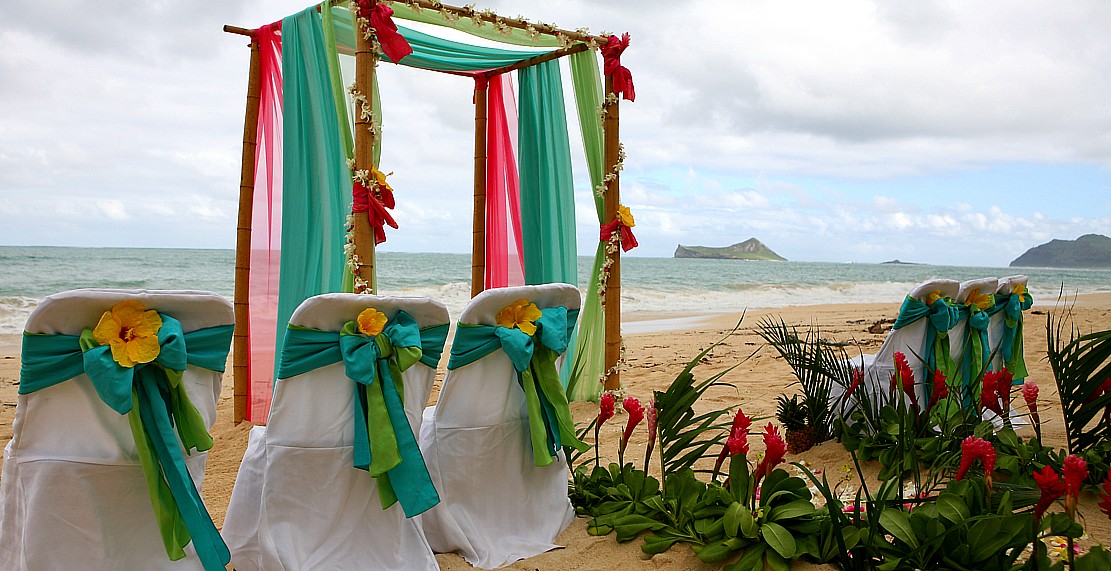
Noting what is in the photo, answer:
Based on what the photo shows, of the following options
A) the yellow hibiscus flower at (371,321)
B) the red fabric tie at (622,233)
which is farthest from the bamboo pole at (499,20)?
the yellow hibiscus flower at (371,321)

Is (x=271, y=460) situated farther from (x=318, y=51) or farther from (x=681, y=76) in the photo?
(x=681, y=76)

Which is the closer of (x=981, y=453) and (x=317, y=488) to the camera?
(x=981, y=453)

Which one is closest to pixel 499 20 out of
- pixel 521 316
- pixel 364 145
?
pixel 364 145

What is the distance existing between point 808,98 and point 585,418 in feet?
36.8

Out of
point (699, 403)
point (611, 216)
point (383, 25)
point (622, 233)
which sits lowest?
point (699, 403)

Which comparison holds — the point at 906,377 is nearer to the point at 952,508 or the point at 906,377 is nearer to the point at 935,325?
the point at 952,508

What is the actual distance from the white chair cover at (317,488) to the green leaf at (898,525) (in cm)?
121

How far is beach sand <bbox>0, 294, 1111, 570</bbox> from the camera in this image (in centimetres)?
225

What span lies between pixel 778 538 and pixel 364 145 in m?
2.63

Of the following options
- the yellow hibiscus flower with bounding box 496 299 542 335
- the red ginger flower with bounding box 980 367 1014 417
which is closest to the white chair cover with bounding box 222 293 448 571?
the yellow hibiscus flower with bounding box 496 299 542 335

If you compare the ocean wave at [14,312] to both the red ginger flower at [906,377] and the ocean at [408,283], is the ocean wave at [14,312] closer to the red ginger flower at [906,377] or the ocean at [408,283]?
the ocean at [408,283]

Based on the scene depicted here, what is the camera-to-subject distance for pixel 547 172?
4867 millimetres

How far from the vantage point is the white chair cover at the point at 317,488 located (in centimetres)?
195

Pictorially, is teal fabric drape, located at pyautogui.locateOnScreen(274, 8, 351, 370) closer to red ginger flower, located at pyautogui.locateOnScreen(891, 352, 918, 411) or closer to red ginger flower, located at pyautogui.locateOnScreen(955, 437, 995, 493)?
red ginger flower, located at pyautogui.locateOnScreen(891, 352, 918, 411)
